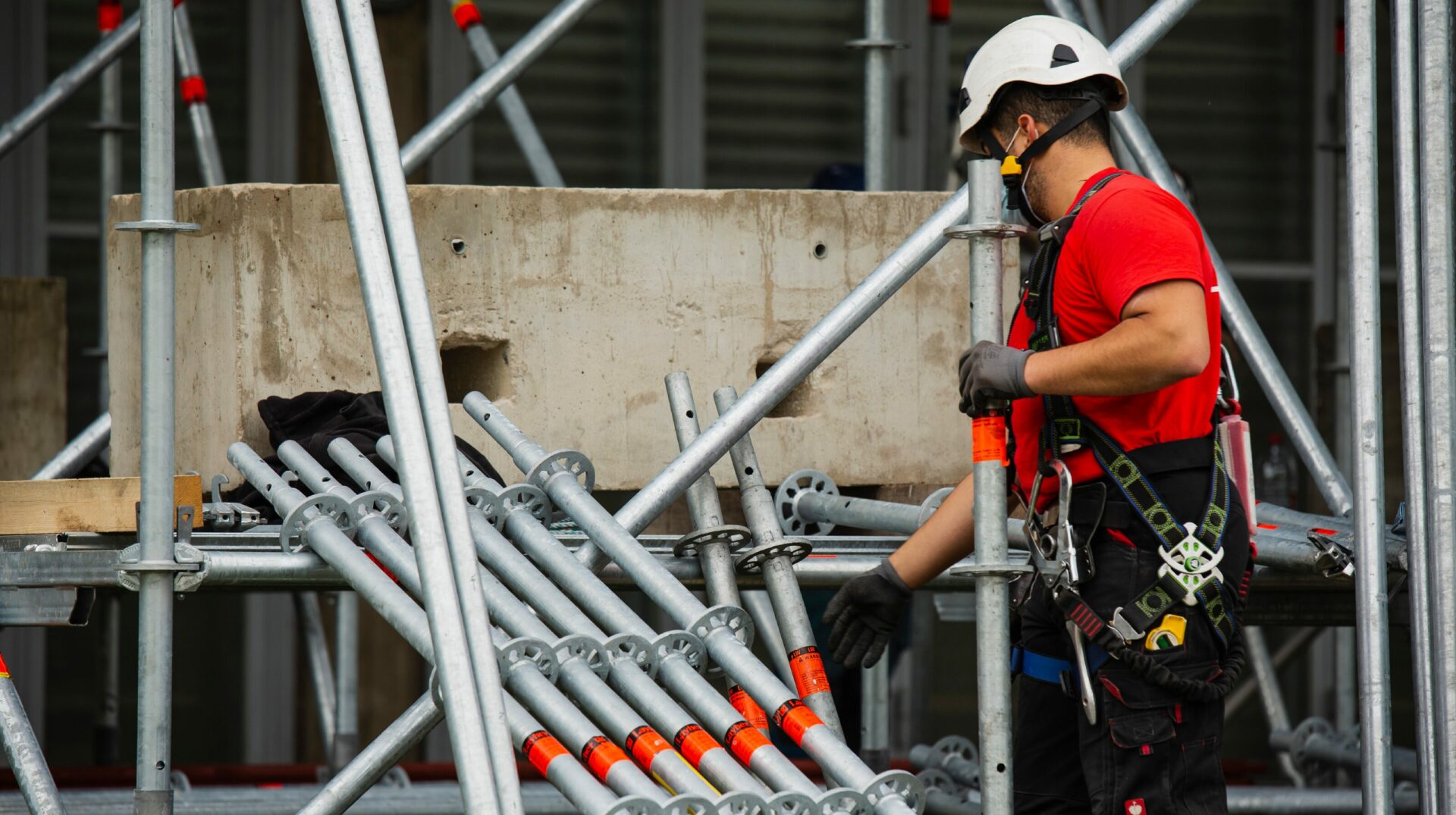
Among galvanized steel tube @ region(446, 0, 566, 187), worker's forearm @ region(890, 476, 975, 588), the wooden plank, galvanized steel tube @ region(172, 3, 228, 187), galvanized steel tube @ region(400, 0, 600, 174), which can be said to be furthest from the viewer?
galvanized steel tube @ region(172, 3, 228, 187)

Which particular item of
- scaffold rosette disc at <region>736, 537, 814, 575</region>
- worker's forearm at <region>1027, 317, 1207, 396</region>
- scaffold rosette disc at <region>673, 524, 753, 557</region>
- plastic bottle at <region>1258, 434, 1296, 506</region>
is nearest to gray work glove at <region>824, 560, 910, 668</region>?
scaffold rosette disc at <region>736, 537, 814, 575</region>

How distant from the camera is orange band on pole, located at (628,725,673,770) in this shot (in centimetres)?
320

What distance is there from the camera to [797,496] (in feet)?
15.8

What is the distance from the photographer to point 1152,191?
3.29 metres

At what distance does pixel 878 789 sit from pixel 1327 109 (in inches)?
272

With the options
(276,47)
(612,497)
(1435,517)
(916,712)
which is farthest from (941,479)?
(276,47)

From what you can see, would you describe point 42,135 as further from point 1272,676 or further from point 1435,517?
point 1435,517

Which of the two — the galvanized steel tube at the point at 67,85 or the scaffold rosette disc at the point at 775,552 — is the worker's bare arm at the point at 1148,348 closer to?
the scaffold rosette disc at the point at 775,552

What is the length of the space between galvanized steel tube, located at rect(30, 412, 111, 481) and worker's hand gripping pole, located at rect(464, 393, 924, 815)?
5.41ft

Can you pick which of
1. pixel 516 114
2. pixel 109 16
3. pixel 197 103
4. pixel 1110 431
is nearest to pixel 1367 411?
pixel 1110 431

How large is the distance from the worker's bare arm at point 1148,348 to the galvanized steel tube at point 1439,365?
67cm

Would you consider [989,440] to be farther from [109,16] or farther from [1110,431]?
[109,16]

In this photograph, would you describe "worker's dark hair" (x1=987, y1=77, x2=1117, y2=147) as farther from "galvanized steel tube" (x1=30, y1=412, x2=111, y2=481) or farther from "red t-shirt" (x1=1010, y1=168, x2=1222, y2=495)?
"galvanized steel tube" (x1=30, y1=412, x2=111, y2=481)

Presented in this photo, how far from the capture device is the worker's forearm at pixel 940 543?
12.2 ft
